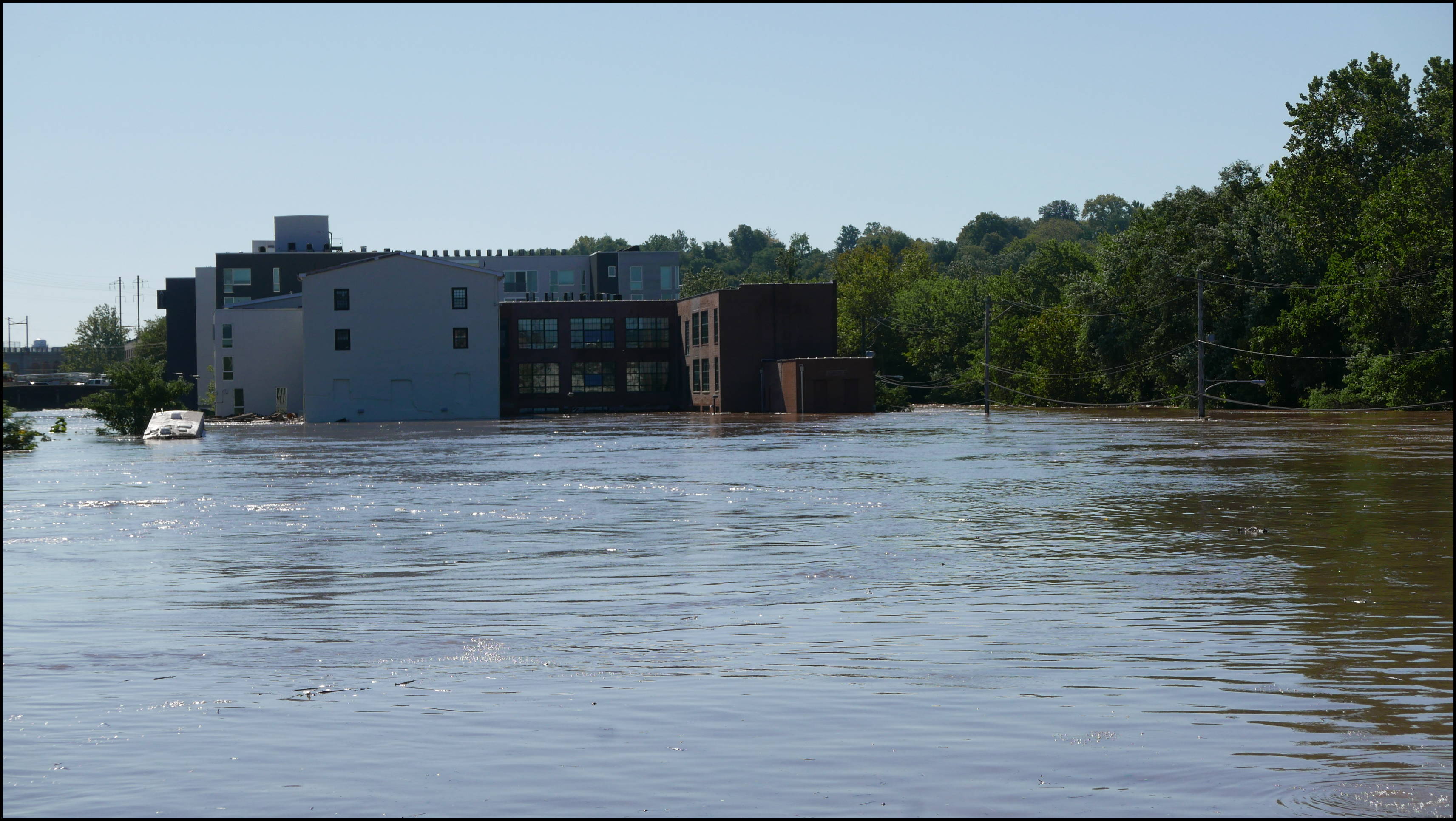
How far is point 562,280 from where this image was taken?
167 m

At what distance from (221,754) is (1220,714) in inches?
274

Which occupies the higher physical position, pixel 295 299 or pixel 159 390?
pixel 295 299

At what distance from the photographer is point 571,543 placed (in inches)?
922

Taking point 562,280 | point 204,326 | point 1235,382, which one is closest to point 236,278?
point 204,326

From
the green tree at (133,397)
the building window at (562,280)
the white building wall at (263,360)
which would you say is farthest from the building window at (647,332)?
the green tree at (133,397)

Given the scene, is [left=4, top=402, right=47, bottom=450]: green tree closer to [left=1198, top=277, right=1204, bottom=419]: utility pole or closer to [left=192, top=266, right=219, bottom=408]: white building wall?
[left=1198, top=277, right=1204, bottom=419]: utility pole

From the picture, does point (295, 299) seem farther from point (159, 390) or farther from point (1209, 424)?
point (1209, 424)

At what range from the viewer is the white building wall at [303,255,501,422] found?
4151 inches

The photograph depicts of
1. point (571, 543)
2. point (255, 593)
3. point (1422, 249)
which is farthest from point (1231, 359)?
point (255, 593)

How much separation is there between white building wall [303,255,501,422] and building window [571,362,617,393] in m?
14.3

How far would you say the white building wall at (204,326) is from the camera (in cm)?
13900

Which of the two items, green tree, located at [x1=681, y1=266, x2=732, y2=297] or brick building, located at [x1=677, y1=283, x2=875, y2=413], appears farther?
green tree, located at [x1=681, y1=266, x2=732, y2=297]

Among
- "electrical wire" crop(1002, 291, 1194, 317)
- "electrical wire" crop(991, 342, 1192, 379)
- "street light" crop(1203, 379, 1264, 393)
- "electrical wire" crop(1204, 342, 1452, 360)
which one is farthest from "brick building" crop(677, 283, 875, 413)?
"electrical wire" crop(1204, 342, 1452, 360)

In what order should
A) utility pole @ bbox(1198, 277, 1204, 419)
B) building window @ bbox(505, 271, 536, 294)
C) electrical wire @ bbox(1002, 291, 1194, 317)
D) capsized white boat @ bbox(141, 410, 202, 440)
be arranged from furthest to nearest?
building window @ bbox(505, 271, 536, 294)
electrical wire @ bbox(1002, 291, 1194, 317)
utility pole @ bbox(1198, 277, 1204, 419)
capsized white boat @ bbox(141, 410, 202, 440)
